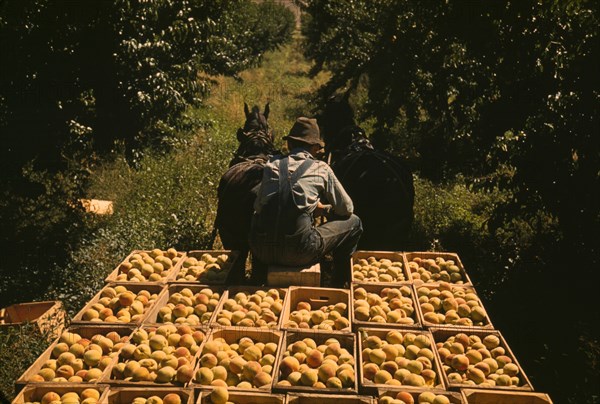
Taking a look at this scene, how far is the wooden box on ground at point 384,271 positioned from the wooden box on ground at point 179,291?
1291mm

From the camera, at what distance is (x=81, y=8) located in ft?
19.9

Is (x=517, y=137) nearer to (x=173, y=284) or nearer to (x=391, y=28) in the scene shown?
(x=391, y=28)

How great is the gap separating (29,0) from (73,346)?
13.4 feet

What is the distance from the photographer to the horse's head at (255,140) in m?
7.58

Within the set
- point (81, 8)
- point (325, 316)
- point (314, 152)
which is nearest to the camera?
point (325, 316)

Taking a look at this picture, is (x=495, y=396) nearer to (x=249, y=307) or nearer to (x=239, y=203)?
(x=249, y=307)

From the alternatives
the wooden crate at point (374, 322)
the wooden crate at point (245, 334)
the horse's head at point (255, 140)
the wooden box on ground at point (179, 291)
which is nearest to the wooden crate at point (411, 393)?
the wooden crate at point (374, 322)

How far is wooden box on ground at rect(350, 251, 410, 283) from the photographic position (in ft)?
16.6

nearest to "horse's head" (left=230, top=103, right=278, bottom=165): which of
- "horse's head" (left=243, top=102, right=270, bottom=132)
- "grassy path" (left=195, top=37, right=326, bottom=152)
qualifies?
"horse's head" (left=243, top=102, right=270, bottom=132)

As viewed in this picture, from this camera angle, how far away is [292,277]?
5.02 m

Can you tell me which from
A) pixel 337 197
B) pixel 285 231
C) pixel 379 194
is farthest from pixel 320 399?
pixel 379 194

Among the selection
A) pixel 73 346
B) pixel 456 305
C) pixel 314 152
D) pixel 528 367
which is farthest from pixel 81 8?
pixel 528 367

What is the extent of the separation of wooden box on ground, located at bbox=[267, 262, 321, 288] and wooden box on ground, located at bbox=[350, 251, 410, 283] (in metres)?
0.38

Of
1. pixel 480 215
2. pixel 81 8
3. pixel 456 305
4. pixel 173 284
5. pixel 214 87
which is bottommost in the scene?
pixel 214 87
